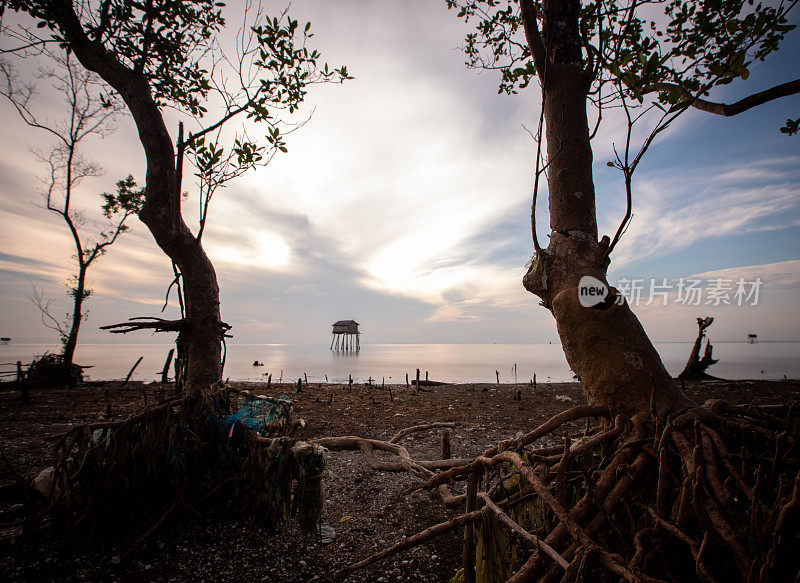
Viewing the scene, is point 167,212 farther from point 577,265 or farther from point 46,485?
point 577,265

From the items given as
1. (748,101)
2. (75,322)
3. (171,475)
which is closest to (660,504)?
(748,101)

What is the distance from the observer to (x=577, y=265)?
2504 mm

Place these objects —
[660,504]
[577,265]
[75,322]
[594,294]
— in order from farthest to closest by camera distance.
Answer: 1. [75,322]
2. [577,265]
3. [594,294]
4. [660,504]

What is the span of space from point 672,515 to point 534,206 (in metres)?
1.95

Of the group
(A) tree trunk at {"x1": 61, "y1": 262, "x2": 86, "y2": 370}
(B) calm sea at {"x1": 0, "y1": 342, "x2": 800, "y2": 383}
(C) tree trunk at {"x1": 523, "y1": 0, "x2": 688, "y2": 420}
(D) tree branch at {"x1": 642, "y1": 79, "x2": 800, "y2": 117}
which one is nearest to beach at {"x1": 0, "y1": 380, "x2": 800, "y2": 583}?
(C) tree trunk at {"x1": 523, "y1": 0, "x2": 688, "y2": 420}

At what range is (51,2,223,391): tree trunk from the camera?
442 cm

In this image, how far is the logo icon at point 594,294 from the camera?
2.37m

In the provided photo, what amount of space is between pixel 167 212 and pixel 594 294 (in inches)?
198

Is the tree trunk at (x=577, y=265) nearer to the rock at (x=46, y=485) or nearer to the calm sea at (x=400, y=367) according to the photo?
the rock at (x=46, y=485)

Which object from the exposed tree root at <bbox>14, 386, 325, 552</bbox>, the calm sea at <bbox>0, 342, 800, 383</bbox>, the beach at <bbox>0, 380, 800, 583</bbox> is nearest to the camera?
the beach at <bbox>0, 380, 800, 583</bbox>

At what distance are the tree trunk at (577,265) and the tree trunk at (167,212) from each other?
13.8ft

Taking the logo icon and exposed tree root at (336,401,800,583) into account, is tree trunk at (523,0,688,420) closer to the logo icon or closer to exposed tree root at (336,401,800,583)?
the logo icon

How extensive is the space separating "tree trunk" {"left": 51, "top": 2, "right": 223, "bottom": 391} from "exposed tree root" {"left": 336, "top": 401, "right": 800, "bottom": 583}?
3.70 metres

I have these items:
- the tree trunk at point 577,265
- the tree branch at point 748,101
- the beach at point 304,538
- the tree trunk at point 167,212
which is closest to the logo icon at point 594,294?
the tree trunk at point 577,265
